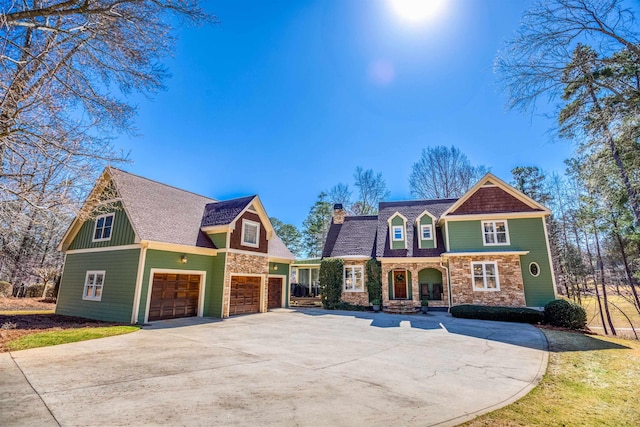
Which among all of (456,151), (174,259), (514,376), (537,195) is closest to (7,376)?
(174,259)

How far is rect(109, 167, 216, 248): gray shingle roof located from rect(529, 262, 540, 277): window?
17801 millimetres

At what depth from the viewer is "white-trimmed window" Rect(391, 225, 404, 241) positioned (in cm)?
2016

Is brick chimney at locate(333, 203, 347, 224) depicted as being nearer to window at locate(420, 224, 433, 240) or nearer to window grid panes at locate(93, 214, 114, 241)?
window at locate(420, 224, 433, 240)

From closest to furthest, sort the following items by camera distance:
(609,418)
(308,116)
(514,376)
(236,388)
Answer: (609,418)
(236,388)
(514,376)
(308,116)

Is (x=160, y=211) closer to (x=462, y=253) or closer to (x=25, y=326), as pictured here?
(x=25, y=326)

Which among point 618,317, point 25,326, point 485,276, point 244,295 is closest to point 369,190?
point 485,276

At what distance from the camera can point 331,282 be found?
1994 cm

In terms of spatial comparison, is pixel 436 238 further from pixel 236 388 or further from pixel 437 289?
pixel 236 388

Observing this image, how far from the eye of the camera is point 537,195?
26.8 meters

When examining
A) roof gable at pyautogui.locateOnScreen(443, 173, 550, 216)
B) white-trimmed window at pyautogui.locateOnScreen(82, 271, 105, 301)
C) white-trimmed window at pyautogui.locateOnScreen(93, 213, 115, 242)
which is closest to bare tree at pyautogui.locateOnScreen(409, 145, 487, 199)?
roof gable at pyautogui.locateOnScreen(443, 173, 550, 216)

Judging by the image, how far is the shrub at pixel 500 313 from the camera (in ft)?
45.9

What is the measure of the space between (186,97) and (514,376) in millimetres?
13995

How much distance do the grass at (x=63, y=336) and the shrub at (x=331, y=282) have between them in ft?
38.7

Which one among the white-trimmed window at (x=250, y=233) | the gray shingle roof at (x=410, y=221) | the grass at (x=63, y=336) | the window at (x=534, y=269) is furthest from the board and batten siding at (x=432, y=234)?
the grass at (x=63, y=336)
